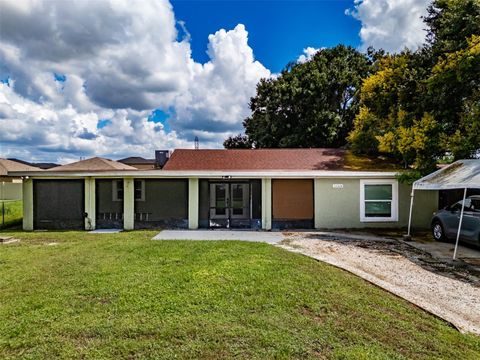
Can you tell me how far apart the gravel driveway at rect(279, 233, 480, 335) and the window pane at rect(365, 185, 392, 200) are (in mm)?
3035

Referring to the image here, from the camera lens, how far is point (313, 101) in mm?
26438

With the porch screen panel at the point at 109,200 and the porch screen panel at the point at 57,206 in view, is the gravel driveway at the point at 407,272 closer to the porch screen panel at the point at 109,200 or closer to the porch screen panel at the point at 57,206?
the porch screen panel at the point at 109,200

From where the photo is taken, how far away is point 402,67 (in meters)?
14.6

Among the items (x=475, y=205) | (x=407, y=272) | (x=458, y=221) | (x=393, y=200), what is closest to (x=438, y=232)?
(x=458, y=221)

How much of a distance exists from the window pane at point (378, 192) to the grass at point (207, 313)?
7384mm

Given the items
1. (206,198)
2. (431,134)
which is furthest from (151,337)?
(431,134)

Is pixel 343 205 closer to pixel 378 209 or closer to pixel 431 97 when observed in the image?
pixel 378 209

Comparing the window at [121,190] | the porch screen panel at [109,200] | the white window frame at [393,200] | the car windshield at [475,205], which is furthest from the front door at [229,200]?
the car windshield at [475,205]

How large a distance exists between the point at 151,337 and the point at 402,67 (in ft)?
48.6

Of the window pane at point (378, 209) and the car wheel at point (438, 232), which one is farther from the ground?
the window pane at point (378, 209)

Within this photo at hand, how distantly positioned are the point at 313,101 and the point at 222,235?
17562 millimetres

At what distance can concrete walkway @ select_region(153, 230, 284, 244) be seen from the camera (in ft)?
37.2

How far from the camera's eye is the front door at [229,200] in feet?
48.6

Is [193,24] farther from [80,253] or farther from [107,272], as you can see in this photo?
[107,272]
